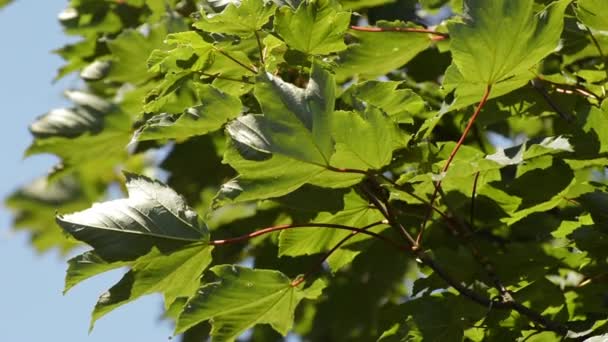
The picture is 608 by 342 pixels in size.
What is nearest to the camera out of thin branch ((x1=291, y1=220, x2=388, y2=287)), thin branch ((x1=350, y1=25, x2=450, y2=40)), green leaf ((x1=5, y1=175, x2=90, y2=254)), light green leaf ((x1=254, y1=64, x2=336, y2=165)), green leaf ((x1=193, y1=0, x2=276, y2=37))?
light green leaf ((x1=254, y1=64, x2=336, y2=165))

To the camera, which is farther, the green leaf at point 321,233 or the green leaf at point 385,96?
the green leaf at point 321,233

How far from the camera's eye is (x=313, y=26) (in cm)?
130

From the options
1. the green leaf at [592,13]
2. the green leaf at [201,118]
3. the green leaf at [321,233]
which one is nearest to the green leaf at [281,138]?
the green leaf at [201,118]

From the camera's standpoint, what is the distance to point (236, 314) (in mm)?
1345

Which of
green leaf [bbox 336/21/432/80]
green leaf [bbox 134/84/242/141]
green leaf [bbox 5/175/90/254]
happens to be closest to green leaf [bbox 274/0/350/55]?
green leaf [bbox 134/84/242/141]

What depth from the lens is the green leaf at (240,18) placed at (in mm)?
1283

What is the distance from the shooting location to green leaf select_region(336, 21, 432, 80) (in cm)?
→ 159

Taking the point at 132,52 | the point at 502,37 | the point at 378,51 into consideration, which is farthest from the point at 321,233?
the point at 132,52

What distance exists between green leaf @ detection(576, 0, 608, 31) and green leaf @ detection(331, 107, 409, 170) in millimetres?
306

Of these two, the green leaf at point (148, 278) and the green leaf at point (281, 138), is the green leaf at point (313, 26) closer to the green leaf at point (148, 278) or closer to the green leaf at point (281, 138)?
the green leaf at point (281, 138)

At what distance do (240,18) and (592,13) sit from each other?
449 mm

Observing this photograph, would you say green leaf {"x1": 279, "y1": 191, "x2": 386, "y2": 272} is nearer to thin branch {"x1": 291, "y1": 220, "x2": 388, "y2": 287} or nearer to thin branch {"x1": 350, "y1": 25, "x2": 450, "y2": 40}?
thin branch {"x1": 291, "y1": 220, "x2": 388, "y2": 287}

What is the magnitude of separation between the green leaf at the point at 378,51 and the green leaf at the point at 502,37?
36 cm

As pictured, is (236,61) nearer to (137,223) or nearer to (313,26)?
(313,26)
